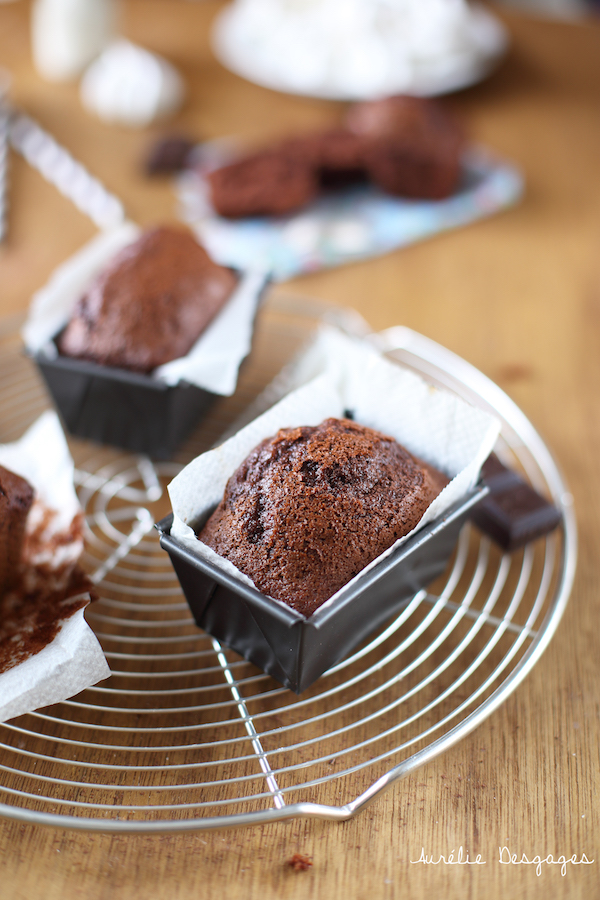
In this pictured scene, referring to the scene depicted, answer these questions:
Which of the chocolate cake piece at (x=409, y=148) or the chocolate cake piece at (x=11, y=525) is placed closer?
the chocolate cake piece at (x=11, y=525)

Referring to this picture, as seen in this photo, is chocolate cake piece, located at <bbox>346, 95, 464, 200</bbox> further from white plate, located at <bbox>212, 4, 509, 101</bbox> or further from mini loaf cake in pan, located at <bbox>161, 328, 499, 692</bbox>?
mini loaf cake in pan, located at <bbox>161, 328, 499, 692</bbox>

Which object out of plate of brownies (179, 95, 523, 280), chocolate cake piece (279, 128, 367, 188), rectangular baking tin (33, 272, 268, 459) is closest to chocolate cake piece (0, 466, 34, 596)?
rectangular baking tin (33, 272, 268, 459)

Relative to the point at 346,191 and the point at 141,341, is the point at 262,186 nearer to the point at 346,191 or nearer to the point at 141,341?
the point at 346,191

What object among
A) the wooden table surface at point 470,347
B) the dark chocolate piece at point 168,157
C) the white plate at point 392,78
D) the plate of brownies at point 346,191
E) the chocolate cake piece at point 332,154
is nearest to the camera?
the wooden table surface at point 470,347

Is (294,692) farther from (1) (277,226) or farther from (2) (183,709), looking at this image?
(1) (277,226)

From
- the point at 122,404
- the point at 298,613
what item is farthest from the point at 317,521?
the point at 122,404
